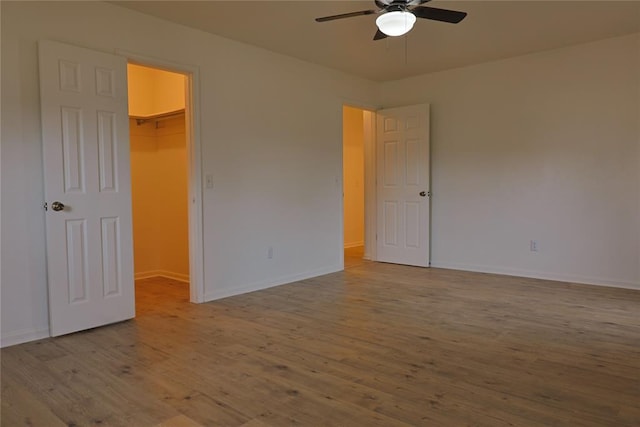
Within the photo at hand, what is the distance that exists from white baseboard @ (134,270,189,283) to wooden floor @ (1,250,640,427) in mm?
851

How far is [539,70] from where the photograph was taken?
4730mm

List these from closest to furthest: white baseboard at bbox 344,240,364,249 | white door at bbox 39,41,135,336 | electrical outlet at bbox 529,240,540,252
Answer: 1. white door at bbox 39,41,135,336
2. electrical outlet at bbox 529,240,540,252
3. white baseboard at bbox 344,240,364,249

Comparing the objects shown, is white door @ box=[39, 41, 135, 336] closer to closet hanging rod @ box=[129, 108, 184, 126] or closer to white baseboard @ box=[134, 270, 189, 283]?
closet hanging rod @ box=[129, 108, 184, 126]

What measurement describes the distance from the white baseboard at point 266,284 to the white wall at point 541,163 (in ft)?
4.75

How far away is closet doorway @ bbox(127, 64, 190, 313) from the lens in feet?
15.9


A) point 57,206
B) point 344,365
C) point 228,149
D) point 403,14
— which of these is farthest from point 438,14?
point 57,206

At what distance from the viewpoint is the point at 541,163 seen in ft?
15.7

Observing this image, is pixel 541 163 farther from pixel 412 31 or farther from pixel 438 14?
pixel 438 14

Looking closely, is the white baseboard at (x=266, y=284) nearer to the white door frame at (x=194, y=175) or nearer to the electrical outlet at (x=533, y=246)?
the white door frame at (x=194, y=175)

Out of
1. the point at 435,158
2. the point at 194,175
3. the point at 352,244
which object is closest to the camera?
the point at 194,175

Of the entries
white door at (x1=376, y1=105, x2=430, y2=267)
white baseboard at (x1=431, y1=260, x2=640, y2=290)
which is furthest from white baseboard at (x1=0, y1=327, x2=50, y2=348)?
white baseboard at (x1=431, y1=260, x2=640, y2=290)

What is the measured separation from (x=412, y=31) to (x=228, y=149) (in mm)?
2009

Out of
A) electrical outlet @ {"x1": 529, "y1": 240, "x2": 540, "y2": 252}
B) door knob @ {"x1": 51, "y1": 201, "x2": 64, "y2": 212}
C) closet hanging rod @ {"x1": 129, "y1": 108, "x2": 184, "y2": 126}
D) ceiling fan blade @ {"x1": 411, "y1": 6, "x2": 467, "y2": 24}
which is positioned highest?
ceiling fan blade @ {"x1": 411, "y1": 6, "x2": 467, "y2": 24}

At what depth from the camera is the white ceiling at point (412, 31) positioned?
341 cm
